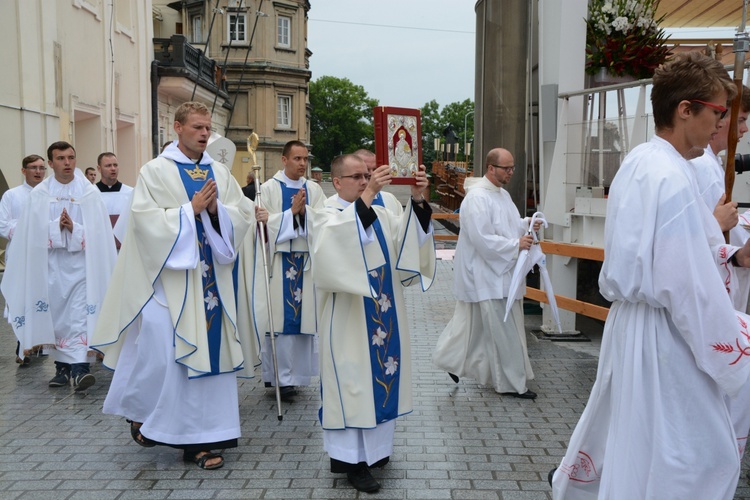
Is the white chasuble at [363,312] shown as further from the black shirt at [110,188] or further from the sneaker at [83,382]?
the black shirt at [110,188]

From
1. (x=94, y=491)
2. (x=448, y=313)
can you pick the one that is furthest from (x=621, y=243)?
(x=448, y=313)

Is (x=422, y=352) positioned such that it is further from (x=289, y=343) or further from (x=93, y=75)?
(x=93, y=75)

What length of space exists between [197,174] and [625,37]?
5.94 m

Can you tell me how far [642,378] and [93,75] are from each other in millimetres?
16652

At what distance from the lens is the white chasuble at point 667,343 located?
9.95 ft

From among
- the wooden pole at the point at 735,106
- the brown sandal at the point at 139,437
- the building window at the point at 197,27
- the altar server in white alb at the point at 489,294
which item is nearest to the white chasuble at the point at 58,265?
the brown sandal at the point at 139,437

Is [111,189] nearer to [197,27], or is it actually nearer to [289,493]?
[289,493]

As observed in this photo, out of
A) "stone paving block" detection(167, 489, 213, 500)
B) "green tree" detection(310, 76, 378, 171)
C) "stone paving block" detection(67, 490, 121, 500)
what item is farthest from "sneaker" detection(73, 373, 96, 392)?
"green tree" detection(310, 76, 378, 171)

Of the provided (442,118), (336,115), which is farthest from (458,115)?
(336,115)

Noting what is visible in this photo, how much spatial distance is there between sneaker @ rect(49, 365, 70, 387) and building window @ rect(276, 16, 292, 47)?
4243cm

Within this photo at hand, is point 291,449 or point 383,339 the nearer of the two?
point 383,339

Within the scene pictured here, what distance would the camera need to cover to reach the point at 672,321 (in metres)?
3.15

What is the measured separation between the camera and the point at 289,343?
7.06 meters

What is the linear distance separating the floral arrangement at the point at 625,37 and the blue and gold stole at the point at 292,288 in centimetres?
A: 471
